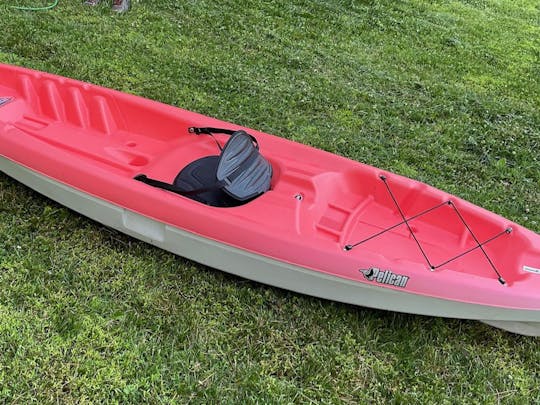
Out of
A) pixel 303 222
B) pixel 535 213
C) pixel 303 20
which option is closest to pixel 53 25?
pixel 303 20

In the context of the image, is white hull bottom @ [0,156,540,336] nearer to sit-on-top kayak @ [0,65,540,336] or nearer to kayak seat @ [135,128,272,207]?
sit-on-top kayak @ [0,65,540,336]

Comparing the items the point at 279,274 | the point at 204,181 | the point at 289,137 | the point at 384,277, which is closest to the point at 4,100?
the point at 204,181

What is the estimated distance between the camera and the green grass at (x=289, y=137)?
2.66m

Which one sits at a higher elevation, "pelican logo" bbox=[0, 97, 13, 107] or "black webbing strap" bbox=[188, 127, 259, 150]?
"black webbing strap" bbox=[188, 127, 259, 150]

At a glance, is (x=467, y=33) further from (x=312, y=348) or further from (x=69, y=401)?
(x=69, y=401)

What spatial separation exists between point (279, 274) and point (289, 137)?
1918 millimetres

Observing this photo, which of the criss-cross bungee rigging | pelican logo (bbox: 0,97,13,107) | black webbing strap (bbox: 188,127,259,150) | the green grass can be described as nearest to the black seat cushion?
black webbing strap (bbox: 188,127,259,150)

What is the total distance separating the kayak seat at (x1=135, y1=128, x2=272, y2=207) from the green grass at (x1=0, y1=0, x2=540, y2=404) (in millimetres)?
432

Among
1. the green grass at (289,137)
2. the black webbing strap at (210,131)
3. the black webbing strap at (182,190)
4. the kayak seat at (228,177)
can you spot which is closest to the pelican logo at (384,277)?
the green grass at (289,137)

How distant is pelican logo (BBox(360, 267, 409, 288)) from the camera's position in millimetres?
2783

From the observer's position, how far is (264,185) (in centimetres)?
323

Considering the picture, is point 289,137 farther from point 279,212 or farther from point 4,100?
point 4,100

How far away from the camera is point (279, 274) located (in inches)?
116

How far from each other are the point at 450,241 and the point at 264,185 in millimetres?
1137
